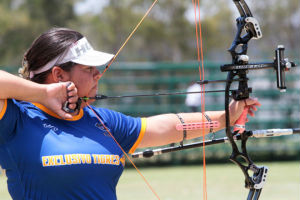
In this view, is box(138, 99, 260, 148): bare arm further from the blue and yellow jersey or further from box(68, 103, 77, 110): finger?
box(68, 103, 77, 110): finger

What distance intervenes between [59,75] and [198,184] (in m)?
5.77

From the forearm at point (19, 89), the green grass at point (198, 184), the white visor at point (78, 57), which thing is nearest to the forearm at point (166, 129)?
the white visor at point (78, 57)

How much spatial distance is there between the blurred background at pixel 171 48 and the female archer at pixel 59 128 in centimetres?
60

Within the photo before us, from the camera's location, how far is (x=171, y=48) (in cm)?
2344

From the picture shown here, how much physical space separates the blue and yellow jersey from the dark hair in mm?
197

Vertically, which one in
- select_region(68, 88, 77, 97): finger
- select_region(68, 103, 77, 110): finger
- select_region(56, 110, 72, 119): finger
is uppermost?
select_region(68, 88, 77, 97): finger

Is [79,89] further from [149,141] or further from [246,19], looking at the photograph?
[246,19]

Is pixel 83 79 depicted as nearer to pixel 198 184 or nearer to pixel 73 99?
pixel 73 99

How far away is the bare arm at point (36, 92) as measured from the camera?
1.99m

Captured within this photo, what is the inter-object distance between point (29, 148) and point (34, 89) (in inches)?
9.5

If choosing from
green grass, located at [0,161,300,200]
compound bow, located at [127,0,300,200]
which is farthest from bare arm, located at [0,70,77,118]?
green grass, located at [0,161,300,200]

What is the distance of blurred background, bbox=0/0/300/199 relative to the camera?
1059cm

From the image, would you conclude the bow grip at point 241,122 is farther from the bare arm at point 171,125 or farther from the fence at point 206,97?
the fence at point 206,97

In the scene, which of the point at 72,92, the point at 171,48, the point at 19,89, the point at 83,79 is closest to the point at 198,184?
the point at 83,79
